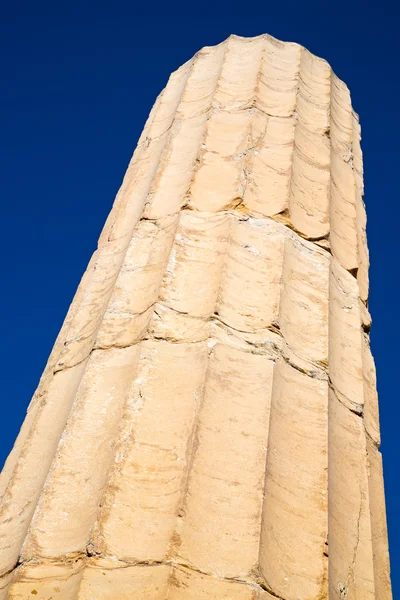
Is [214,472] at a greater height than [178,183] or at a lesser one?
lesser

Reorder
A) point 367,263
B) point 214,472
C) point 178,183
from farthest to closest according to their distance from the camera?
point 367,263, point 178,183, point 214,472

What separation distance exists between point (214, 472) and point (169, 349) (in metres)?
0.52

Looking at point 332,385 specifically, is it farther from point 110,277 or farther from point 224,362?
point 110,277

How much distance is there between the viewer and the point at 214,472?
2.18 meters

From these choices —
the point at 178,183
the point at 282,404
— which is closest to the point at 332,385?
the point at 282,404

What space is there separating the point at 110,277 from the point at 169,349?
2.53 feet

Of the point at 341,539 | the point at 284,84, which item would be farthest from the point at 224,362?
the point at 284,84

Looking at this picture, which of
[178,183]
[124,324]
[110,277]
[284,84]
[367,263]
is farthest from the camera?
[284,84]

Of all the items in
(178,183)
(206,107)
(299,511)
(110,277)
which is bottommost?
(299,511)

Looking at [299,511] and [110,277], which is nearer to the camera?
[299,511]

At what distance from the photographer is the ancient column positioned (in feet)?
6.67

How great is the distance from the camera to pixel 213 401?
237 centimetres

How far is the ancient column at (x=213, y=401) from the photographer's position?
6.67 feet

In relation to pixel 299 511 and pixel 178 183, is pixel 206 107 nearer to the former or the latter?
pixel 178 183
